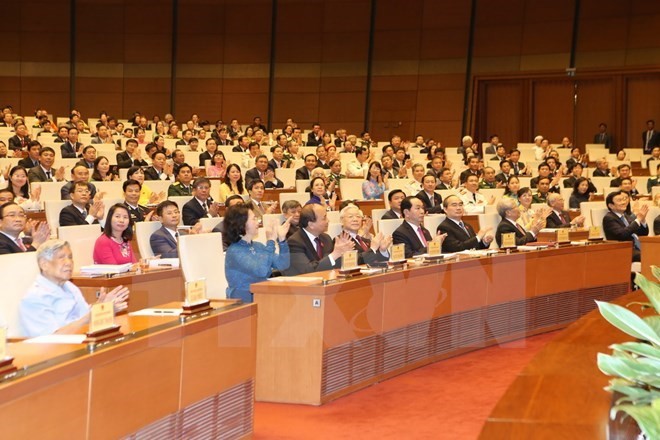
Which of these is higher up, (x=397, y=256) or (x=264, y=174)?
(x=264, y=174)

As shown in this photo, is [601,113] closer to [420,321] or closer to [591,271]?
[591,271]

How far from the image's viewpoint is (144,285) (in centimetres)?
472

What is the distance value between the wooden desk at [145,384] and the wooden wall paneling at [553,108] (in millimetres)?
12631

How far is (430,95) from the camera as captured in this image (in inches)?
640

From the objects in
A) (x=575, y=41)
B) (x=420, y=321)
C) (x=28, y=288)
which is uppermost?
(x=575, y=41)

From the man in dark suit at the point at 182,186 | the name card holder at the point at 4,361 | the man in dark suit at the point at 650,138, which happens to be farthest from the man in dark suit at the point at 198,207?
the man in dark suit at the point at 650,138

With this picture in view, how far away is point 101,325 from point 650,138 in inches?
500

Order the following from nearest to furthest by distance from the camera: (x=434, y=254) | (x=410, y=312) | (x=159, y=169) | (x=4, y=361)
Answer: (x=4, y=361) < (x=410, y=312) < (x=434, y=254) < (x=159, y=169)

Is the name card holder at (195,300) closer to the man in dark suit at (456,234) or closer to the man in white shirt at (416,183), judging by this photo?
the man in dark suit at (456,234)

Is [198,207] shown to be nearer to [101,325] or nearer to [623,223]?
[623,223]

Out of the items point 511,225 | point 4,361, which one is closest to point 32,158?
point 511,225

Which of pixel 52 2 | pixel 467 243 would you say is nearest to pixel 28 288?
pixel 467 243

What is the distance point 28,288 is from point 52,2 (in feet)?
49.2

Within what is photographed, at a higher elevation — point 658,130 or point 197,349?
point 658,130
